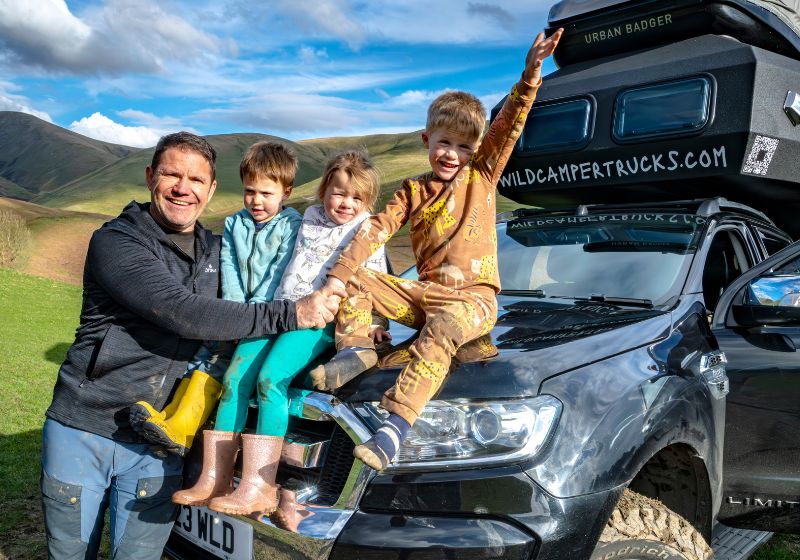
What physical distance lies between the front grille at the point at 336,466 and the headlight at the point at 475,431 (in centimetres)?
13

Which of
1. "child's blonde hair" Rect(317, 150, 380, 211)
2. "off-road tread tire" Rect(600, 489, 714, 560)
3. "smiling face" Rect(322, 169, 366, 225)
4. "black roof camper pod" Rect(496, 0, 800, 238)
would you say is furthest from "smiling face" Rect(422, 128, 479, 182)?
"black roof camper pod" Rect(496, 0, 800, 238)

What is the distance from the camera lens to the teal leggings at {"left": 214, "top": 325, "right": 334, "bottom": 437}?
8.11 ft

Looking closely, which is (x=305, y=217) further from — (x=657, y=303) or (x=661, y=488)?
(x=661, y=488)

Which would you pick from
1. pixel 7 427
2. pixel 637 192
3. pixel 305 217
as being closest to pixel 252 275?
pixel 305 217

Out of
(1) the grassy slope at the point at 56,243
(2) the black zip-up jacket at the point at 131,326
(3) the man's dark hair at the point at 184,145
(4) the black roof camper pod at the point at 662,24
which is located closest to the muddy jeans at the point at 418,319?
(2) the black zip-up jacket at the point at 131,326

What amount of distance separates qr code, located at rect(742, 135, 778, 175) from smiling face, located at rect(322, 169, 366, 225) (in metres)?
2.62

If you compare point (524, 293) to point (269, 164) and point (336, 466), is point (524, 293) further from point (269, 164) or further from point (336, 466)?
point (336, 466)

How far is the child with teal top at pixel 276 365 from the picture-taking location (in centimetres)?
240

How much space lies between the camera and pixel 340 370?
242cm

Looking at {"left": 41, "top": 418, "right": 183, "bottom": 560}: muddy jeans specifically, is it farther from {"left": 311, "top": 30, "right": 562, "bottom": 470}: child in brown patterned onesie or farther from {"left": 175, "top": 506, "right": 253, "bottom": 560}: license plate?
{"left": 311, "top": 30, "right": 562, "bottom": 470}: child in brown patterned onesie

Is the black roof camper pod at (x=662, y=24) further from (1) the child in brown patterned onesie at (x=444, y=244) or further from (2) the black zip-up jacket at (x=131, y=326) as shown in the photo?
(2) the black zip-up jacket at (x=131, y=326)

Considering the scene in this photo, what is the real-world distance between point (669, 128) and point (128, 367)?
361cm

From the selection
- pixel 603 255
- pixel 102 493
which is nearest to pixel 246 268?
pixel 102 493

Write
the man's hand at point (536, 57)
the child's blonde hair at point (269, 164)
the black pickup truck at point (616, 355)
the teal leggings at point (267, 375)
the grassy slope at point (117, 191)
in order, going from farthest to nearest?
the grassy slope at point (117, 191)
the child's blonde hair at point (269, 164)
the man's hand at point (536, 57)
the teal leggings at point (267, 375)
the black pickup truck at point (616, 355)
